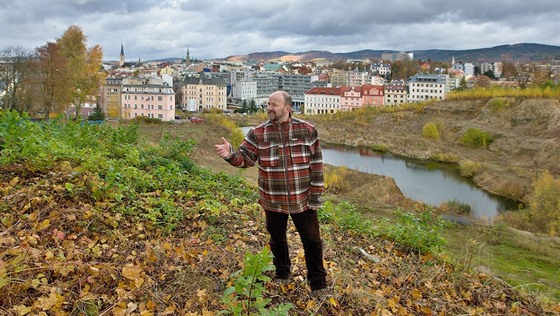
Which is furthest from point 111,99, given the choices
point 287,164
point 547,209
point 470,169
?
point 287,164

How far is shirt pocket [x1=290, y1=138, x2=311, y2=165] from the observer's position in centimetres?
349

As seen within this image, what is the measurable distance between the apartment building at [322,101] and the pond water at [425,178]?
94.7ft

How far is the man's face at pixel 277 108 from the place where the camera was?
344cm

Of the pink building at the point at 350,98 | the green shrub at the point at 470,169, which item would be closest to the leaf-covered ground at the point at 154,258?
the green shrub at the point at 470,169

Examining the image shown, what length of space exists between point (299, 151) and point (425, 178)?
88.8ft

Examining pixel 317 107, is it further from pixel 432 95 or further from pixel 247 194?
pixel 247 194

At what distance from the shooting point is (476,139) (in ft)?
135

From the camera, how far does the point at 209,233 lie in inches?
196

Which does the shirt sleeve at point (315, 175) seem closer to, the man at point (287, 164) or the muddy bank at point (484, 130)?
the man at point (287, 164)

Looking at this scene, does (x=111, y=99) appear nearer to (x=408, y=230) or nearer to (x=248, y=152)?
(x=408, y=230)

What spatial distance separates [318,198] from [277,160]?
1.53 ft

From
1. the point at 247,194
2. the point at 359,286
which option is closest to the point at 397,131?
the point at 247,194

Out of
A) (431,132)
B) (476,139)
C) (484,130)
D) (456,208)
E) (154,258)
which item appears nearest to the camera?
(154,258)

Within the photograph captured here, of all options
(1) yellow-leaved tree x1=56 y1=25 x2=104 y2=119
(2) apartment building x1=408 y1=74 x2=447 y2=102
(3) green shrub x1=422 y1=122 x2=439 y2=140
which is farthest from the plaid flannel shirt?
(2) apartment building x1=408 y1=74 x2=447 y2=102
